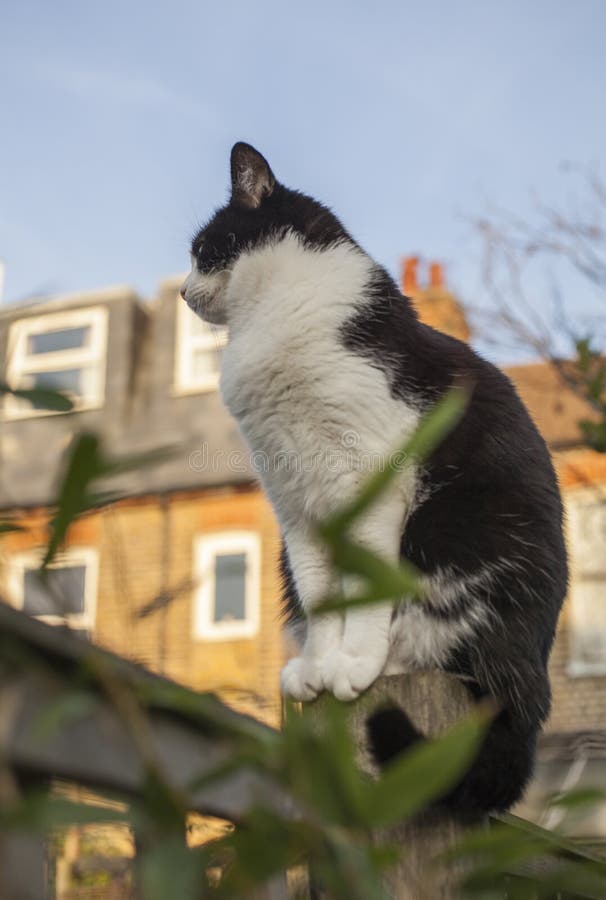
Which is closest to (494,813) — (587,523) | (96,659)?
(96,659)

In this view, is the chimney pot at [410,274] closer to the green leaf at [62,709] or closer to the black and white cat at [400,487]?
the black and white cat at [400,487]

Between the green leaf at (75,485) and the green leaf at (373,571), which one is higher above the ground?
the green leaf at (75,485)

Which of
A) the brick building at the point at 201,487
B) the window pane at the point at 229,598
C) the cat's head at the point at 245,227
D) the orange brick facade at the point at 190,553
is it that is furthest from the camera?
the window pane at the point at 229,598

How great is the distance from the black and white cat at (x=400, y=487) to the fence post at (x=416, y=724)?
0.42 ft

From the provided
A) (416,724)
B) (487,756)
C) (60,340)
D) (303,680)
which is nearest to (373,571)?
(416,724)

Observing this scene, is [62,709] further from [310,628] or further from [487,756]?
[310,628]

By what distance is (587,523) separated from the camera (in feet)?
31.9

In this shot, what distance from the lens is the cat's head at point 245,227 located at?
2.41m

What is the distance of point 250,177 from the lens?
248cm

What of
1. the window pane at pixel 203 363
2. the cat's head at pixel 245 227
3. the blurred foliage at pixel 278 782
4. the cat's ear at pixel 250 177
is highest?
the window pane at pixel 203 363

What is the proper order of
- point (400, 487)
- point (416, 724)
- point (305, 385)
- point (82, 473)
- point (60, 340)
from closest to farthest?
1. point (82, 473)
2. point (416, 724)
3. point (400, 487)
4. point (305, 385)
5. point (60, 340)

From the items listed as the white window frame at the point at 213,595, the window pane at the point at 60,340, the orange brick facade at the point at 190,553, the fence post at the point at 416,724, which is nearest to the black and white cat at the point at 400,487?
the fence post at the point at 416,724

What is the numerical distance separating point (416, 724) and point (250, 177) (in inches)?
61.4

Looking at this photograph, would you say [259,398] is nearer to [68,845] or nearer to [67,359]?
[68,845]
